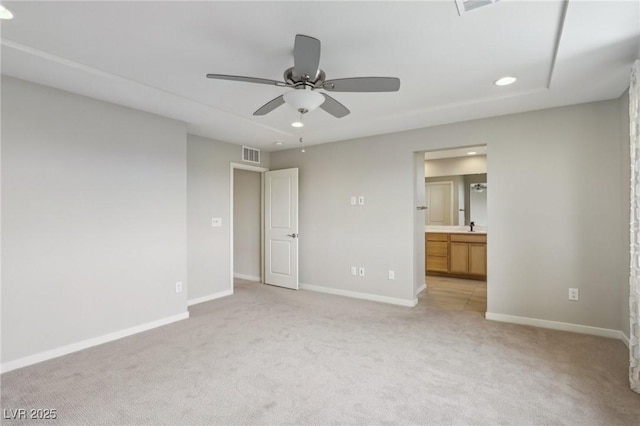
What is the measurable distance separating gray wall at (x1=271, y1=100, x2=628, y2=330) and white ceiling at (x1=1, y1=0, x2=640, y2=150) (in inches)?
15.7

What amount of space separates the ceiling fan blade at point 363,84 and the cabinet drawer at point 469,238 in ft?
15.0

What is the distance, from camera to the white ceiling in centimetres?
182

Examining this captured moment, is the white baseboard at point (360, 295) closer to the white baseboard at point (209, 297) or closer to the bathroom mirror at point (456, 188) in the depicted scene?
the white baseboard at point (209, 297)

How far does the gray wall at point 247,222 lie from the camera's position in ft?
19.4

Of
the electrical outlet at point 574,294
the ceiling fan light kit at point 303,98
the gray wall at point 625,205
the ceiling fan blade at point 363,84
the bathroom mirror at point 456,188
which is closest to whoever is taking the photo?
the ceiling fan blade at point 363,84

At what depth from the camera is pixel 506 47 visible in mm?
2207

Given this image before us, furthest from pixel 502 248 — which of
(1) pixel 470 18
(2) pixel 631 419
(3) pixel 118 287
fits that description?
(3) pixel 118 287

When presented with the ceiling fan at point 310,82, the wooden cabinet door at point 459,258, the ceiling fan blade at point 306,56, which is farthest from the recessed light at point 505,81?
the wooden cabinet door at point 459,258

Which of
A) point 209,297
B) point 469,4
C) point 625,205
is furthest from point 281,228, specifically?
point 625,205

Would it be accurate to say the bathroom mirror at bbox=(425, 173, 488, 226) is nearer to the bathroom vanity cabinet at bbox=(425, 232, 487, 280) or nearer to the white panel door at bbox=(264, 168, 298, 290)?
the bathroom vanity cabinet at bbox=(425, 232, 487, 280)

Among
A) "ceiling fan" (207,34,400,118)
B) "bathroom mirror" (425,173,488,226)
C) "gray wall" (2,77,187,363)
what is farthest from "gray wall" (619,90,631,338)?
"gray wall" (2,77,187,363)

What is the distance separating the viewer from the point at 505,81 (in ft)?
9.07

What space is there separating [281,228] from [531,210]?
3.63 metres

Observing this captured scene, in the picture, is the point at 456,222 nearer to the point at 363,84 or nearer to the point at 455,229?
the point at 455,229
